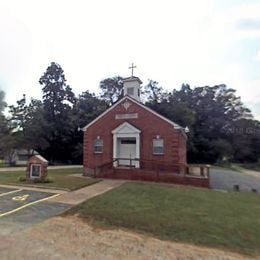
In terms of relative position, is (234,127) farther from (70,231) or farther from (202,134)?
(70,231)

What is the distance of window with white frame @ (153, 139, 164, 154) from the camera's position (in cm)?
2170

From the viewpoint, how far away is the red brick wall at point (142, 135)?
841 inches

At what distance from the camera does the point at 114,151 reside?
2319 centimetres

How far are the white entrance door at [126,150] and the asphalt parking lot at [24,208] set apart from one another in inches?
355

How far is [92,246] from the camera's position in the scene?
7.46 m

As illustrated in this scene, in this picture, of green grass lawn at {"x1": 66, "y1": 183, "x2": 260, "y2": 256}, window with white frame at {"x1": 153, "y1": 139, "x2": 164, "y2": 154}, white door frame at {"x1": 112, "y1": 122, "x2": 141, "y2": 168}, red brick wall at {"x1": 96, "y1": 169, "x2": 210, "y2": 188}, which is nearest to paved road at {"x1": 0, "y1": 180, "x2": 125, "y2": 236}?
green grass lawn at {"x1": 66, "y1": 183, "x2": 260, "y2": 256}

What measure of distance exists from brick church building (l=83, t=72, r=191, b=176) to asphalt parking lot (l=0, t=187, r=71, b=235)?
291 inches

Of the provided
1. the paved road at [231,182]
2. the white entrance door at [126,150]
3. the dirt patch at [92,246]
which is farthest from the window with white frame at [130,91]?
the dirt patch at [92,246]

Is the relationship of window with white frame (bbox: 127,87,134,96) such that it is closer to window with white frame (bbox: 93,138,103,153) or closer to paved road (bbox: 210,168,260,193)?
window with white frame (bbox: 93,138,103,153)

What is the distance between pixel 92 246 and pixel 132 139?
15.6 metres

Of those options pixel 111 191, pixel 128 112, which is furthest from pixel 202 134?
pixel 111 191

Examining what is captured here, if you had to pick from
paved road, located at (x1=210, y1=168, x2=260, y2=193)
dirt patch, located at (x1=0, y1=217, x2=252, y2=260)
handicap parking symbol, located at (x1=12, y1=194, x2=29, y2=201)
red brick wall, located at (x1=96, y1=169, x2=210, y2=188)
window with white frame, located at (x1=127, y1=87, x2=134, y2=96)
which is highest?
window with white frame, located at (x1=127, y1=87, x2=134, y2=96)

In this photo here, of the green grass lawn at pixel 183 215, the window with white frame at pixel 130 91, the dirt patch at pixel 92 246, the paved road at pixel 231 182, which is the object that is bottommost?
the dirt patch at pixel 92 246

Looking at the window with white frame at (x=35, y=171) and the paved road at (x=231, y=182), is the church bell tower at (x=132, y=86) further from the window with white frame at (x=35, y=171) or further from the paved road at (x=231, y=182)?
the window with white frame at (x=35, y=171)
